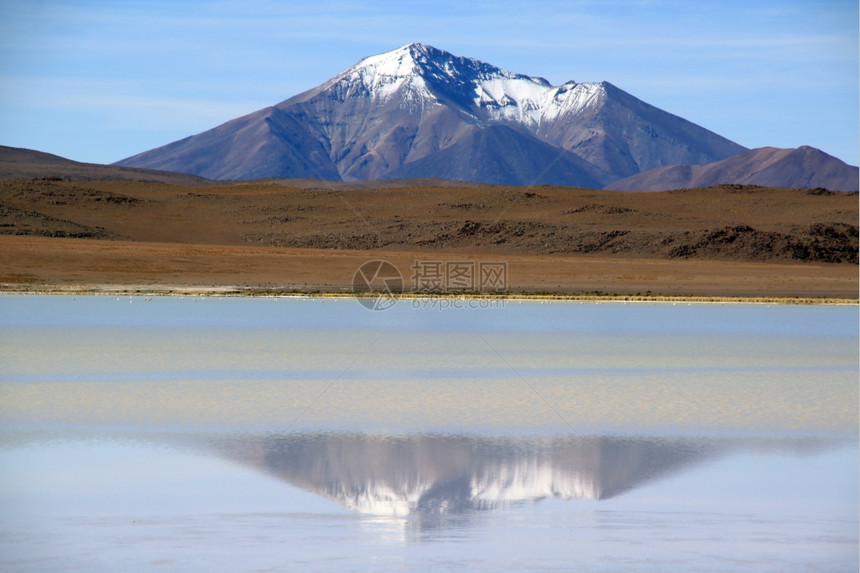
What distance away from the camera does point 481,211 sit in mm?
62688

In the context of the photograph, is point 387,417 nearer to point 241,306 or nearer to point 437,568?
point 437,568

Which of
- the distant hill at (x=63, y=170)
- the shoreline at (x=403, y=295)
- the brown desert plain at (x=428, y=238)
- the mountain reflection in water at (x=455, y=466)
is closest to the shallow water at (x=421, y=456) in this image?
the mountain reflection in water at (x=455, y=466)

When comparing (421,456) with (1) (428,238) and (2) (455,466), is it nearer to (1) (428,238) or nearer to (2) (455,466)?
(2) (455,466)

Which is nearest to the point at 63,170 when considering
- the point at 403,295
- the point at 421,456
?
the point at 403,295

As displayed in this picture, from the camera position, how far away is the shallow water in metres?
6.00

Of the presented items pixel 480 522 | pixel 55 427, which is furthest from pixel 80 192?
pixel 480 522

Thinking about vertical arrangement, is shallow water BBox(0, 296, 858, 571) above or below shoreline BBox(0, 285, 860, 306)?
below

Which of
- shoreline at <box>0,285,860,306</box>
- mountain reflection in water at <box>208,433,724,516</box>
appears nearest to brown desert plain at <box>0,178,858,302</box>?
shoreline at <box>0,285,860,306</box>

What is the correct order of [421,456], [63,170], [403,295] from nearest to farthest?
1. [421,456]
2. [403,295]
3. [63,170]

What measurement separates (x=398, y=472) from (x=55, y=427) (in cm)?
365

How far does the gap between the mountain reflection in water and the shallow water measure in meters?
0.03

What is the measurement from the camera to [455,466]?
808 centimetres

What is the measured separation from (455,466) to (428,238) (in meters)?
46.6

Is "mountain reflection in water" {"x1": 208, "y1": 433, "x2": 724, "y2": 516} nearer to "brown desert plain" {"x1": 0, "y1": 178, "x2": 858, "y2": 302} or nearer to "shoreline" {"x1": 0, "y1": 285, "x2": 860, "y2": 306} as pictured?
"shoreline" {"x1": 0, "y1": 285, "x2": 860, "y2": 306}
